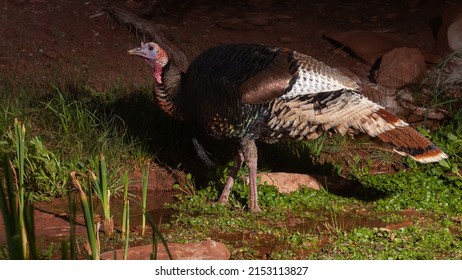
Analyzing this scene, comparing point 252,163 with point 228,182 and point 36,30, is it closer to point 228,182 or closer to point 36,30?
point 228,182

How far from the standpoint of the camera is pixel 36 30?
8289 millimetres

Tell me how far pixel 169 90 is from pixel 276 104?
866mm

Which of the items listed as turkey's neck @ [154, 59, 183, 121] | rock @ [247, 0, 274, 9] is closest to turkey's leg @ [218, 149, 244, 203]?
turkey's neck @ [154, 59, 183, 121]

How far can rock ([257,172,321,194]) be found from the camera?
5.93 m

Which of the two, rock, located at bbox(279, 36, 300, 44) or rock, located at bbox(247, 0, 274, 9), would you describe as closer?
rock, located at bbox(279, 36, 300, 44)

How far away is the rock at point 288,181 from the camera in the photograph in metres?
5.93

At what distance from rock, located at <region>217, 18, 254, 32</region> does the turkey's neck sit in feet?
9.49

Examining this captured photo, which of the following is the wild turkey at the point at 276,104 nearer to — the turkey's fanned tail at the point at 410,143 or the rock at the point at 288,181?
the turkey's fanned tail at the point at 410,143

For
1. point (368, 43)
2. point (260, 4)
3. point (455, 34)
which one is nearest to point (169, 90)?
point (368, 43)

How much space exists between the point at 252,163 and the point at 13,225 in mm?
2932

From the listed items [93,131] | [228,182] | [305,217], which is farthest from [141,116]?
[305,217]

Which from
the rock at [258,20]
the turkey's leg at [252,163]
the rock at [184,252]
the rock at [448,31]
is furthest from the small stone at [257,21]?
the rock at [184,252]

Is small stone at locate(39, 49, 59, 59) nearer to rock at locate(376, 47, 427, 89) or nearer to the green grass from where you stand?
the green grass

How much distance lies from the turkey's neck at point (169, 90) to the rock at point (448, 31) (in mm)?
3277
